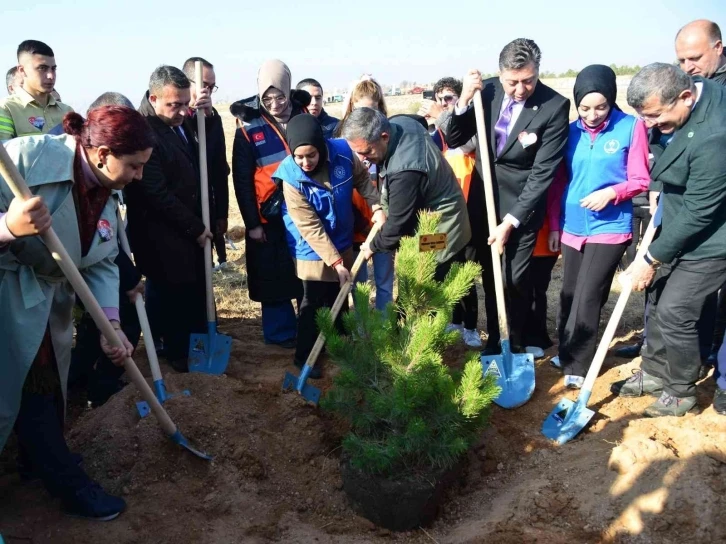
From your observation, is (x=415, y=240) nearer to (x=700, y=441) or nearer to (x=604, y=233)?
(x=604, y=233)

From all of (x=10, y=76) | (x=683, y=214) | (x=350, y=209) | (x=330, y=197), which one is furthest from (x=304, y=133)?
(x=10, y=76)

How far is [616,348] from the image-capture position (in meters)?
4.56

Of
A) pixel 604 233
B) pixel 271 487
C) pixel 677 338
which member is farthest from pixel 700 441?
pixel 271 487

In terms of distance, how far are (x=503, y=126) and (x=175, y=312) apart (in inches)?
99.3

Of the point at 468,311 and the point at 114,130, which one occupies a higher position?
the point at 114,130

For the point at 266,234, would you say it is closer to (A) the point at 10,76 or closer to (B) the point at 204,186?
(B) the point at 204,186

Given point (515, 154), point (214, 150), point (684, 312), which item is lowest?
point (684, 312)

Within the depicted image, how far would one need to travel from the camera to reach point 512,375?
3875mm

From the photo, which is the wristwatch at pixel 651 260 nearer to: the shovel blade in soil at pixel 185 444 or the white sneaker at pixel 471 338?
the white sneaker at pixel 471 338

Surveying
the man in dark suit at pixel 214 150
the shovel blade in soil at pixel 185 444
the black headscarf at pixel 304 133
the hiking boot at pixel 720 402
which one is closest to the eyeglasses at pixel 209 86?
the man in dark suit at pixel 214 150

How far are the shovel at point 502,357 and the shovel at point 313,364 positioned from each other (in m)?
0.75

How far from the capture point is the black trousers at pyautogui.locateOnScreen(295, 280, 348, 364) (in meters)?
4.17

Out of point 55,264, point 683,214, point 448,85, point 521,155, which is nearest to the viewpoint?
point 55,264

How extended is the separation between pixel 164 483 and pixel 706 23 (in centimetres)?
417
